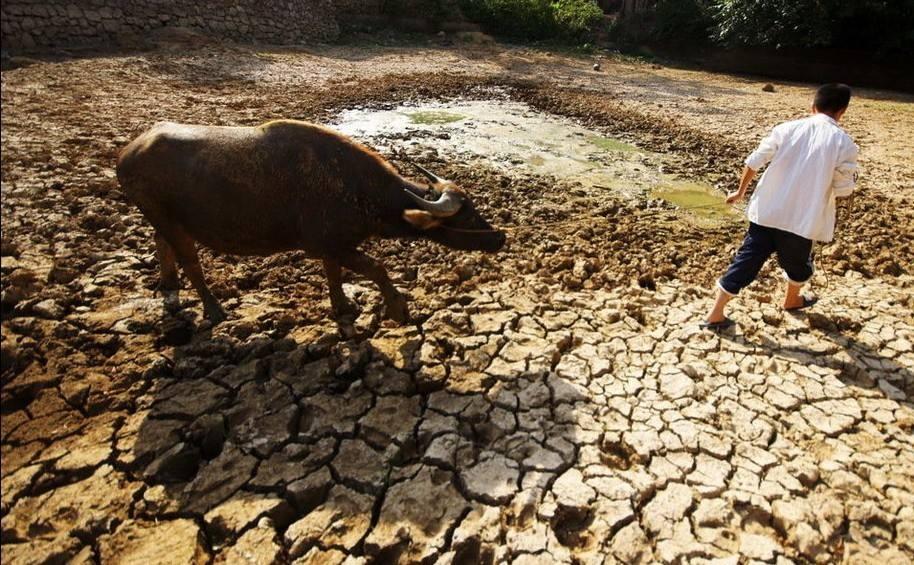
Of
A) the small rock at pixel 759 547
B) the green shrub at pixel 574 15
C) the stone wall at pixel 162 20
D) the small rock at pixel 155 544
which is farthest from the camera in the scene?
the green shrub at pixel 574 15

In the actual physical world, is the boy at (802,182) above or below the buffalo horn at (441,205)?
above

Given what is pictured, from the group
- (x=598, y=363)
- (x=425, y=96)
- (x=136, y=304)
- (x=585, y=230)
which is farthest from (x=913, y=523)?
(x=425, y=96)

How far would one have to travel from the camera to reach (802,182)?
135 inches

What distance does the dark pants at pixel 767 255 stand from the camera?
3596 millimetres

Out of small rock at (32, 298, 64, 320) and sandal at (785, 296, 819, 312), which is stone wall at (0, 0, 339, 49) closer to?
small rock at (32, 298, 64, 320)

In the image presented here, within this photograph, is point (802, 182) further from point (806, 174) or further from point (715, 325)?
point (715, 325)

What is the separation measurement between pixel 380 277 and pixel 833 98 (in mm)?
3306

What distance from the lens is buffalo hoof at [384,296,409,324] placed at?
3771mm

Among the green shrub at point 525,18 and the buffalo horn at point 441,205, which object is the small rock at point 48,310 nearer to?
the buffalo horn at point 441,205

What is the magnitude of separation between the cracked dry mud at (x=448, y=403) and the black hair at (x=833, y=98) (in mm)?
1569

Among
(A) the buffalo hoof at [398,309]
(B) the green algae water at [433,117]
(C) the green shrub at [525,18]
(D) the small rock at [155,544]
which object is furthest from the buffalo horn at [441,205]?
(C) the green shrub at [525,18]

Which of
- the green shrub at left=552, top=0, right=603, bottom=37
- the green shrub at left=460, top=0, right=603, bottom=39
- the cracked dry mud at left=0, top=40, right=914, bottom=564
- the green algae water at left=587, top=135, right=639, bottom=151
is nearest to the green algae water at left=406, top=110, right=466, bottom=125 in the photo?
the green algae water at left=587, top=135, right=639, bottom=151

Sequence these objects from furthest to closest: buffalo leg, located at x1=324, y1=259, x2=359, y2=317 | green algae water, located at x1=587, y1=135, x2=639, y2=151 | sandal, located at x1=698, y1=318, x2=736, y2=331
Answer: green algae water, located at x1=587, y1=135, x2=639, y2=151
sandal, located at x1=698, y1=318, x2=736, y2=331
buffalo leg, located at x1=324, y1=259, x2=359, y2=317

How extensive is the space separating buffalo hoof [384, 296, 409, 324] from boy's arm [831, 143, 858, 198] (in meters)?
3.07
